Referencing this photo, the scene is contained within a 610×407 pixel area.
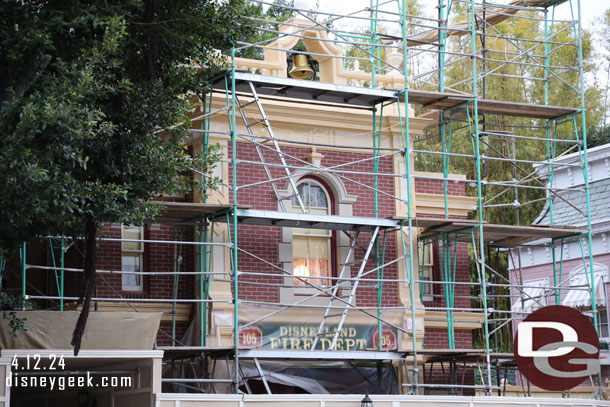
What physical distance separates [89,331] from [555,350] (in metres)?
12.0

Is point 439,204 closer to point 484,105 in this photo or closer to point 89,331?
point 484,105

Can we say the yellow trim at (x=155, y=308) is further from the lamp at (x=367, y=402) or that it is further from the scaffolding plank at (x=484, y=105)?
the scaffolding plank at (x=484, y=105)

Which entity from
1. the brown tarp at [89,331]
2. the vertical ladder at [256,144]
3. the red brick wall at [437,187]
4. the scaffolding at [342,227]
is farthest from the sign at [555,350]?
the brown tarp at [89,331]

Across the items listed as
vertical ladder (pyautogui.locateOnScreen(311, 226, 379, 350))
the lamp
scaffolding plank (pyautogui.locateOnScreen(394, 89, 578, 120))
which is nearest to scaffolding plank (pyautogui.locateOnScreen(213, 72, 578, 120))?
scaffolding plank (pyautogui.locateOnScreen(394, 89, 578, 120))

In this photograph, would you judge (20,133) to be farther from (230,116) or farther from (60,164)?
(230,116)

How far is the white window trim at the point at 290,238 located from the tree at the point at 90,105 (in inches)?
196

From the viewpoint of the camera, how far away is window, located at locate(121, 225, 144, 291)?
71.6ft

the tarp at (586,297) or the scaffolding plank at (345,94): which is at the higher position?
the scaffolding plank at (345,94)

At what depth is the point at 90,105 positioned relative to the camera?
15422 mm

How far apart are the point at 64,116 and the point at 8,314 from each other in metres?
4.44

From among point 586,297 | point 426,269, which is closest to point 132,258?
point 426,269

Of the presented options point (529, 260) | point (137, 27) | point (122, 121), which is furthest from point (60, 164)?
point (529, 260)

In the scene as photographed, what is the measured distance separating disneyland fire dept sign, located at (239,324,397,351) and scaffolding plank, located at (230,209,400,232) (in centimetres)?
213

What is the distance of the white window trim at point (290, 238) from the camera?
74.0 ft
